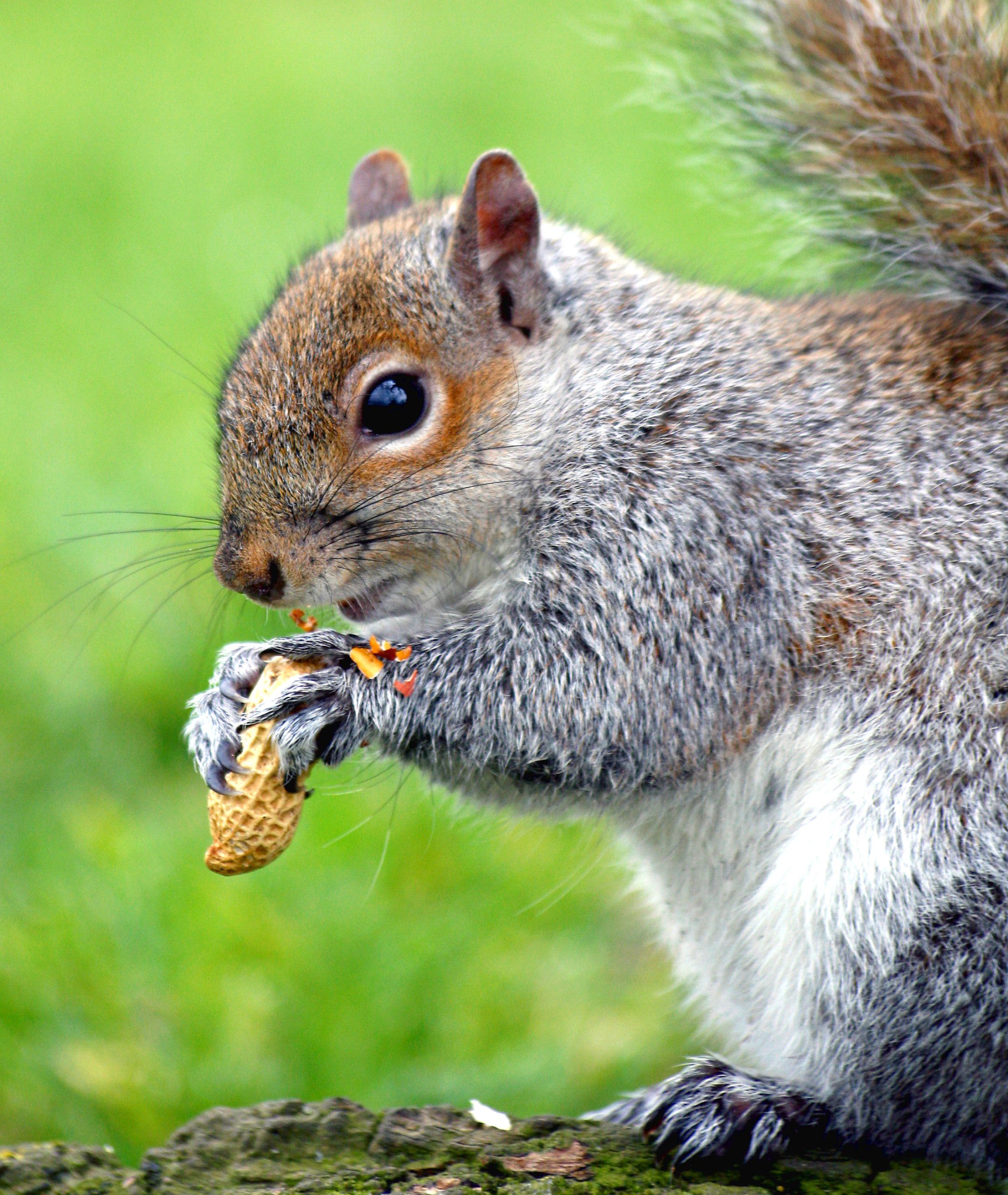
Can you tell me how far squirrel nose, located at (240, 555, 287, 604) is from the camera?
1.70m

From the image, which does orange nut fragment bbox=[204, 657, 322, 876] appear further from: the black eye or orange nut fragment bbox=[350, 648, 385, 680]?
the black eye

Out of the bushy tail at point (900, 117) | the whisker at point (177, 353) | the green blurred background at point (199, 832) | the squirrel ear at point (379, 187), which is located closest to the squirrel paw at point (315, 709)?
the green blurred background at point (199, 832)

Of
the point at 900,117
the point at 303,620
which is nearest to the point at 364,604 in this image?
the point at 303,620

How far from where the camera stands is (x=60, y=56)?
7730mm

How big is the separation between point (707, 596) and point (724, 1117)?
1.95 feet

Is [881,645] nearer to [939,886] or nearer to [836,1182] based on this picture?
[939,886]

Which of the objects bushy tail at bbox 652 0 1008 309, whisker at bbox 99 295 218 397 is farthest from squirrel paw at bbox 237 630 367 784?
bushy tail at bbox 652 0 1008 309

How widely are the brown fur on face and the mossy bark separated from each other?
1.95ft

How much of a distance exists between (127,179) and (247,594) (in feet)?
15.9

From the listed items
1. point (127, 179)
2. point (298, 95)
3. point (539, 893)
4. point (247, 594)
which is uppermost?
point (298, 95)

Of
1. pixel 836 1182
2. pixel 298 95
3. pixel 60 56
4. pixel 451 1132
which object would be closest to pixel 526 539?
pixel 451 1132

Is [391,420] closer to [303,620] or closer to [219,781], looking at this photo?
[303,620]

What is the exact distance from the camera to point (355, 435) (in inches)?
67.7

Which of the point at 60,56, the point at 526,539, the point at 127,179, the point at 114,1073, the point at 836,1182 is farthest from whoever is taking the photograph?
the point at 60,56
